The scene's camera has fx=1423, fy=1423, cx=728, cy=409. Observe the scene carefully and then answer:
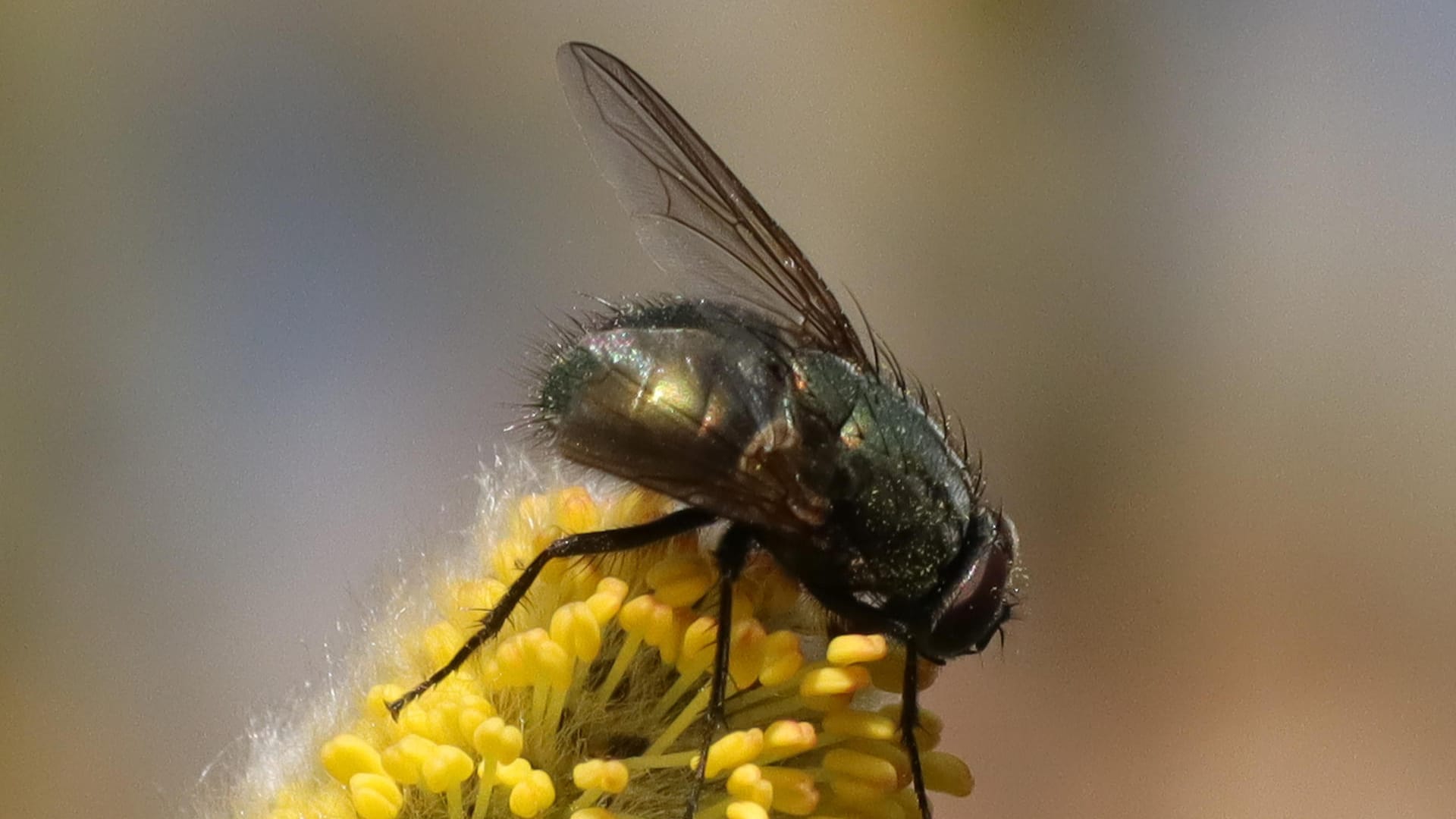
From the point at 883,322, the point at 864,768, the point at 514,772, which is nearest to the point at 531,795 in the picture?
the point at 514,772

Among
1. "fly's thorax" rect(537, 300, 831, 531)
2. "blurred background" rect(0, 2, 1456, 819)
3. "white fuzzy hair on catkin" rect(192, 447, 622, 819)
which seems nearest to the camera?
"fly's thorax" rect(537, 300, 831, 531)

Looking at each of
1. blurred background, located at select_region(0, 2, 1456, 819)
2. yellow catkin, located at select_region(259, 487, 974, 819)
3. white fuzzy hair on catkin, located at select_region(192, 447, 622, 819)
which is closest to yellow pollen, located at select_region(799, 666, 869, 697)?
yellow catkin, located at select_region(259, 487, 974, 819)

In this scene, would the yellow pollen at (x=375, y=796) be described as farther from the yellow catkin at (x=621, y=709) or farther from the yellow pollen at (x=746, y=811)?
the yellow pollen at (x=746, y=811)

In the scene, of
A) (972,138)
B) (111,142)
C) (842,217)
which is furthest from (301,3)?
(972,138)

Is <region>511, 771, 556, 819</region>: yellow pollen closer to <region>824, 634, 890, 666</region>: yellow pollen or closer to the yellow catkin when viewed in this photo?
the yellow catkin

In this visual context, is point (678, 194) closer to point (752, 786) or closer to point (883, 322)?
point (752, 786)

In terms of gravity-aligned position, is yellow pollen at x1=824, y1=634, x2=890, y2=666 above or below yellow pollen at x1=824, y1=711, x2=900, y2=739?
above

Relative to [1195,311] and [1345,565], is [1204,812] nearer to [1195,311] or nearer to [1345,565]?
[1345,565]
